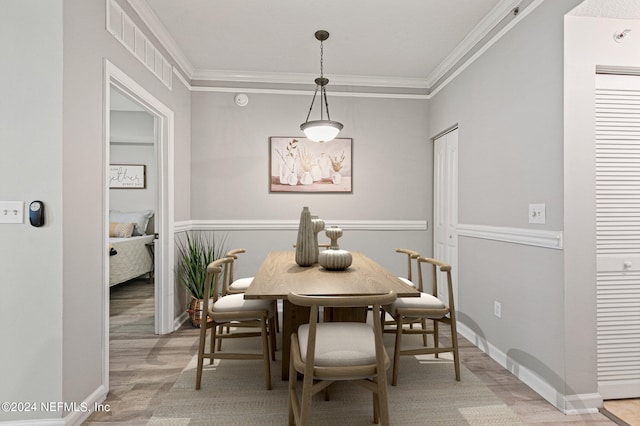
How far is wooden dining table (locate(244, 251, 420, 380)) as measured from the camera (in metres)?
1.71

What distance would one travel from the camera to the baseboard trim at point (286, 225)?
3.88 meters

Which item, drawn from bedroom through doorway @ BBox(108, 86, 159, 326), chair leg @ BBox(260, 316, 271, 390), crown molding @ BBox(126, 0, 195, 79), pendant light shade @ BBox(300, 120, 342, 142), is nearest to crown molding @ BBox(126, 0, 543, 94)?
crown molding @ BBox(126, 0, 195, 79)

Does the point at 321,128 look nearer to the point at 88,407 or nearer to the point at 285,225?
the point at 285,225

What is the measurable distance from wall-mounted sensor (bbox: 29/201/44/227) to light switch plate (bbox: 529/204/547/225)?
108 inches

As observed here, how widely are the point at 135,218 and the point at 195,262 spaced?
107 inches

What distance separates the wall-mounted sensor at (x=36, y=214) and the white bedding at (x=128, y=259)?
9.76ft

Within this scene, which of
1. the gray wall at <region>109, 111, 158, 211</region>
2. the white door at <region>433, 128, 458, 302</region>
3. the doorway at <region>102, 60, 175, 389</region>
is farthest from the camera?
the gray wall at <region>109, 111, 158, 211</region>

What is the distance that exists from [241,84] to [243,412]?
127 inches

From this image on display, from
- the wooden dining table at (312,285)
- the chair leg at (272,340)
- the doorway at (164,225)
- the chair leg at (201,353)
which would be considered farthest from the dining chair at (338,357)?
the doorway at (164,225)

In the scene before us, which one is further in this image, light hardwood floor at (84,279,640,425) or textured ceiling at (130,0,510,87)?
textured ceiling at (130,0,510,87)

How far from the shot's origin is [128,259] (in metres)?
4.68

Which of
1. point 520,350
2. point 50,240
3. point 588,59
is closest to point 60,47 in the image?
point 50,240

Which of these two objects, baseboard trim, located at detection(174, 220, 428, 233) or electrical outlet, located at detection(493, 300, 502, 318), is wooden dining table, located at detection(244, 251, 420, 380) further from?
baseboard trim, located at detection(174, 220, 428, 233)

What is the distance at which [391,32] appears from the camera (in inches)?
116
